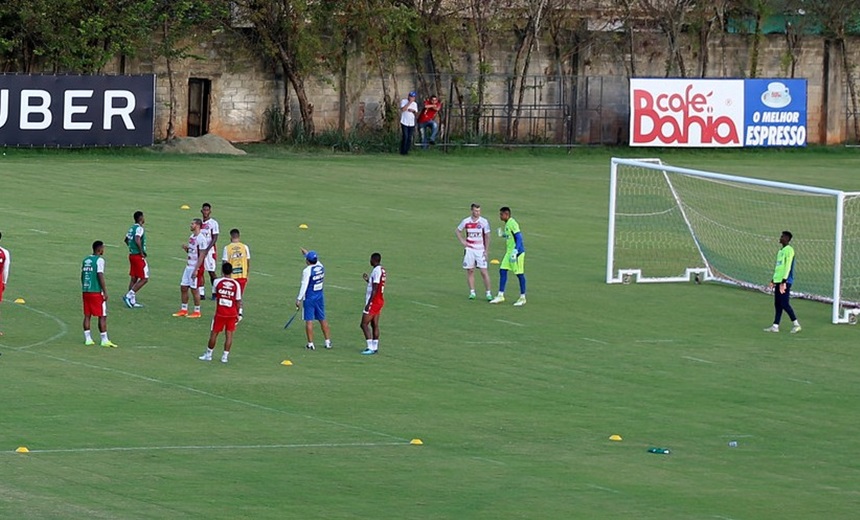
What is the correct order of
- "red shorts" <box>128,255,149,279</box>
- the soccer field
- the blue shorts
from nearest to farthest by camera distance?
the soccer field, the blue shorts, "red shorts" <box>128,255,149,279</box>

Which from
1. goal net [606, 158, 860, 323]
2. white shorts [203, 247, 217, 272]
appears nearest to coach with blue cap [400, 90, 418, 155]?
goal net [606, 158, 860, 323]

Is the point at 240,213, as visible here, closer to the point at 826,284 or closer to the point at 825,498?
the point at 826,284

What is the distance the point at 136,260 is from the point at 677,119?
3138 centimetres

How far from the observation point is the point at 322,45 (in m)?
55.5

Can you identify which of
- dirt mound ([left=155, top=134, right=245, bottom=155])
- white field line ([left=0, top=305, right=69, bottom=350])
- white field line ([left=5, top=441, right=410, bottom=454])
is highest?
dirt mound ([left=155, top=134, right=245, bottom=155])

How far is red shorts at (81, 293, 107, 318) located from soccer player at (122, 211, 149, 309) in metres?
3.07

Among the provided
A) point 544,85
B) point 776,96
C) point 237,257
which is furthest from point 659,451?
point 776,96

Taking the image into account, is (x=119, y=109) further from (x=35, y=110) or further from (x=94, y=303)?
(x=94, y=303)

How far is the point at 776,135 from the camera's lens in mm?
58562

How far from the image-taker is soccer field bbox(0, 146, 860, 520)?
17.7 m

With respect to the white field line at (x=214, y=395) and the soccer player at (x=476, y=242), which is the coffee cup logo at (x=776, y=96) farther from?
the white field line at (x=214, y=395)

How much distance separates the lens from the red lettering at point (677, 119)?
56469 millimetres

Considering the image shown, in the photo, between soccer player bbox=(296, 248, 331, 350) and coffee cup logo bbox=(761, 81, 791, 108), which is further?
coffee cup logo bbox=(761, 81, 791, 108)

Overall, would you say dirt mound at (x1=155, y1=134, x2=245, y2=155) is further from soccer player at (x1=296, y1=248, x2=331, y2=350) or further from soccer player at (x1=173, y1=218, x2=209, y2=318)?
soccer player at (x1=296, y1=248, x2=331, y2=350)
